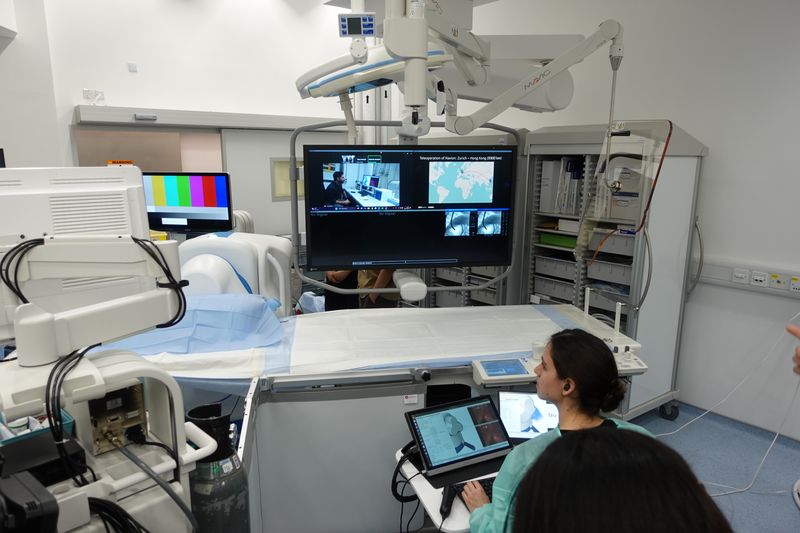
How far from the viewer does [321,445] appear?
6.68 feet

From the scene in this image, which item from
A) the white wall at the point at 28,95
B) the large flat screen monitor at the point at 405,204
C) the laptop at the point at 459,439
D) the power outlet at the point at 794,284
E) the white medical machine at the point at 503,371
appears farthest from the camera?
the white wall at the point at 28,95

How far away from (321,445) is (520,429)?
31.5 inches

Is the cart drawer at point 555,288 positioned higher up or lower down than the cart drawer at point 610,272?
lower down

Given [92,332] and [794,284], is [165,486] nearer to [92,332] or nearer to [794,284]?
[92,332]

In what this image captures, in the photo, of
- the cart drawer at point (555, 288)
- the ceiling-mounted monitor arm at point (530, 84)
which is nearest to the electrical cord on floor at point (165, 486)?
the ceiling-mounted monitor arm at point (530, 84)

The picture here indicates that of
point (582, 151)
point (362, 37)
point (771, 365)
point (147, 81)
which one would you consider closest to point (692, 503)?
point (362, 37)

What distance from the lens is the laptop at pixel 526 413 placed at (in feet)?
6.93

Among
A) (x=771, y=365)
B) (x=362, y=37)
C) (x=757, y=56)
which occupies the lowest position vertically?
→ (x=771, y=365)

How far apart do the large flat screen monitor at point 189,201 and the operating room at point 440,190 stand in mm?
95

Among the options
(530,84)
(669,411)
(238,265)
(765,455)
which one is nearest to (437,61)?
(530,84)

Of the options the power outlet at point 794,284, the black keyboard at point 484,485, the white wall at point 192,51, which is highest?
the white wall at point 192,51

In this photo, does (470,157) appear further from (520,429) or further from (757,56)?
(757,56)

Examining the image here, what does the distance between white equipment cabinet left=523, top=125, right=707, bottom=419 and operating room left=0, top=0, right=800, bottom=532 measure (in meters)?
0.02

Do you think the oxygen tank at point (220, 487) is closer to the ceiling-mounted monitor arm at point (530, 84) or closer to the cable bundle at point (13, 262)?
the cable bundle at point (13, 262)
